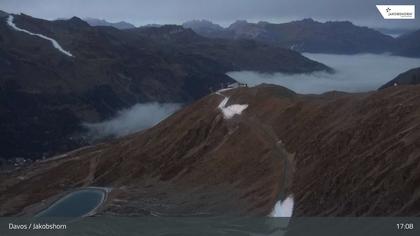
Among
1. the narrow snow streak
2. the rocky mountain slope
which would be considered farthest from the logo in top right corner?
the narrow snow streak

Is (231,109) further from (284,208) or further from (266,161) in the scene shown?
(284,208)

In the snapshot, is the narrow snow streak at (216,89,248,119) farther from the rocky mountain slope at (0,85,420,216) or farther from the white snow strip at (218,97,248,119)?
the rocky mountain slope at (0,85,420,216)

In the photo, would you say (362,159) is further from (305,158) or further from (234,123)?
(234,123)

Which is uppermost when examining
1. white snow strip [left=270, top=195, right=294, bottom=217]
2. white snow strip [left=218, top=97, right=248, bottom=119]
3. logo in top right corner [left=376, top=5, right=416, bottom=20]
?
logo in top right corner [left=376, top=5, right=416, bottom=20]

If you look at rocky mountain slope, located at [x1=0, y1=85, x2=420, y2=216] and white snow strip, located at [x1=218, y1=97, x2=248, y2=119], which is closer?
rocky mountain slope, located at [x1=0, y1=85, x2=420, y2=216]

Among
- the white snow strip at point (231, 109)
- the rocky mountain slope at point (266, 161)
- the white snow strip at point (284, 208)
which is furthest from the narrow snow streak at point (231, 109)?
the white snow strip at point (284, 208)

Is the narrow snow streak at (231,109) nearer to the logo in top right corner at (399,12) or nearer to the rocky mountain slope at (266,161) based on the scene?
the rocky mountain slope at (266,161)

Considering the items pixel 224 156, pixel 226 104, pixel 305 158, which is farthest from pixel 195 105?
pixel 305 158
